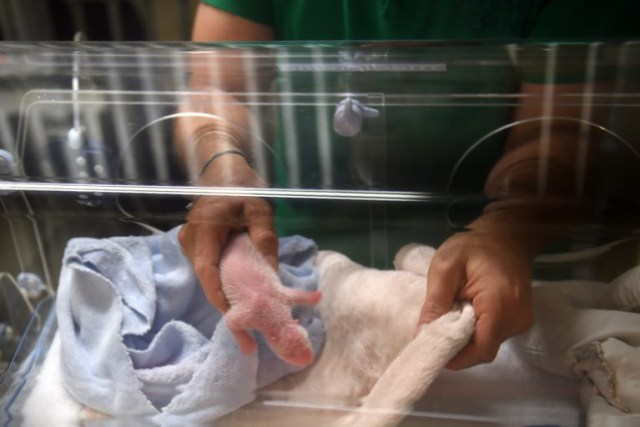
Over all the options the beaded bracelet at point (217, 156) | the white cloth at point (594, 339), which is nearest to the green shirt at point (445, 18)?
the beaded bracelet at point (217, 156)

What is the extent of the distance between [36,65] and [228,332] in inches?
Result: 16.9

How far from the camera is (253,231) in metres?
0.80

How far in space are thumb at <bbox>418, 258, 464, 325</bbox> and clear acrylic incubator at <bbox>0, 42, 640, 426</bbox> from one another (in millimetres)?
16

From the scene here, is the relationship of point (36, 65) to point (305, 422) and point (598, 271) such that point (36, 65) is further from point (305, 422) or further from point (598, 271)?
point (598, 271)

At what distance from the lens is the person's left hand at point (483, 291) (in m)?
0.69

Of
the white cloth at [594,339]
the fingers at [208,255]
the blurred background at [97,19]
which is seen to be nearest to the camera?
the white cloth at [594,339]

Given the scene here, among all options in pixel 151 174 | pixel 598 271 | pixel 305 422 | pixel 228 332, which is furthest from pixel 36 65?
pixel 598 271

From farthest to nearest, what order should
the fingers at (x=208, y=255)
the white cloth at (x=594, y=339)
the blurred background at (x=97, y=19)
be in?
the blurred background at (x=97, y=19), the fingers at (x=208, y=255), the white cloth at (x=594, y=339)

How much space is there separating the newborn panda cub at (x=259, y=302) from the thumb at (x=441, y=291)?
13 cm

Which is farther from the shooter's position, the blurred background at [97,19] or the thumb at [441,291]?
the blurred background at [97,19]

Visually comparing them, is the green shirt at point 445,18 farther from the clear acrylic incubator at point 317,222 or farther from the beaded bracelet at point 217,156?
the beaded bracelet at point 217,156

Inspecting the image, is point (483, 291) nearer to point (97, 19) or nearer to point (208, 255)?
point (208, 255)

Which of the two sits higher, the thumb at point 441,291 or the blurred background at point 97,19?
the blurred background at point 97,19

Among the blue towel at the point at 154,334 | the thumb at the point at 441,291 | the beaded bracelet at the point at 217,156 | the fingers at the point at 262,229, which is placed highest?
the beaded bracelet at the point at 217,156
